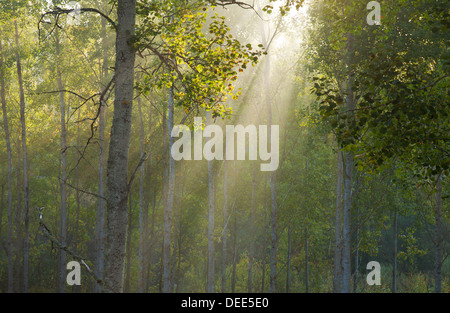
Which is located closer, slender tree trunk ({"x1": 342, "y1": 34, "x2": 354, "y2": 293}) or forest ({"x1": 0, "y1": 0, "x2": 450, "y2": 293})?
forest ({"x1": 0, "y1": 0, "x2": 450, "y2": 293})

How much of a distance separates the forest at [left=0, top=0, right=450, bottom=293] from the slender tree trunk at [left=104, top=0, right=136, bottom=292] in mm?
15

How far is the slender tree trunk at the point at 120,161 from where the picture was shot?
4418mm

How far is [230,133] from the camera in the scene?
2466 centimetres

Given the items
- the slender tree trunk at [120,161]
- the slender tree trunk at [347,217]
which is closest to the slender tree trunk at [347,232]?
the slender tree trunk at [347,217]

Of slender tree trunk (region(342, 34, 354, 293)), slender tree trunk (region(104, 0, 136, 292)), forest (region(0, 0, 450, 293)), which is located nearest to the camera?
slender tree trunk (region(104, 0, 136, 292))

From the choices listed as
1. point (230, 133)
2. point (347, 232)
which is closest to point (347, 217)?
point (347, 232)

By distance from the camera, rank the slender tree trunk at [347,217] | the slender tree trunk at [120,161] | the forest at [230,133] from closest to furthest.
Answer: the slender tree trunk at [120,161] < the forest at [230,133] < the slender tree trunk at [347,217]

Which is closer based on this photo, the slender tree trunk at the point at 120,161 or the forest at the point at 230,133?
the slender tree trunk at the point at 120,161

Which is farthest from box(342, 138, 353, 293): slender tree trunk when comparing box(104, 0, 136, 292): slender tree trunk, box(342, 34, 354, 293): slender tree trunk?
box(104, 0, 136, 292): slender tree trunk

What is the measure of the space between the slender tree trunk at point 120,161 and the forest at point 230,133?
2 cm

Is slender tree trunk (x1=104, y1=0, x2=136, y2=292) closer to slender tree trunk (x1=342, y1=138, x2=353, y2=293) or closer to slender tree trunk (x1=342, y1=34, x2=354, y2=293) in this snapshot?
slender tree trunk (x1=342, y1=34, x2=354, y2=293)

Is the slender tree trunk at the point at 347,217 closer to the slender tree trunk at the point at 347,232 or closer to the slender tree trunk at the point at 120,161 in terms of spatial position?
the slender tree trunk at the point at 347,232

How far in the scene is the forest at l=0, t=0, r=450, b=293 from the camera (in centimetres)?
509

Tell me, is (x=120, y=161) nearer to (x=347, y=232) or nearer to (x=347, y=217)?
(x=347, y=217)
